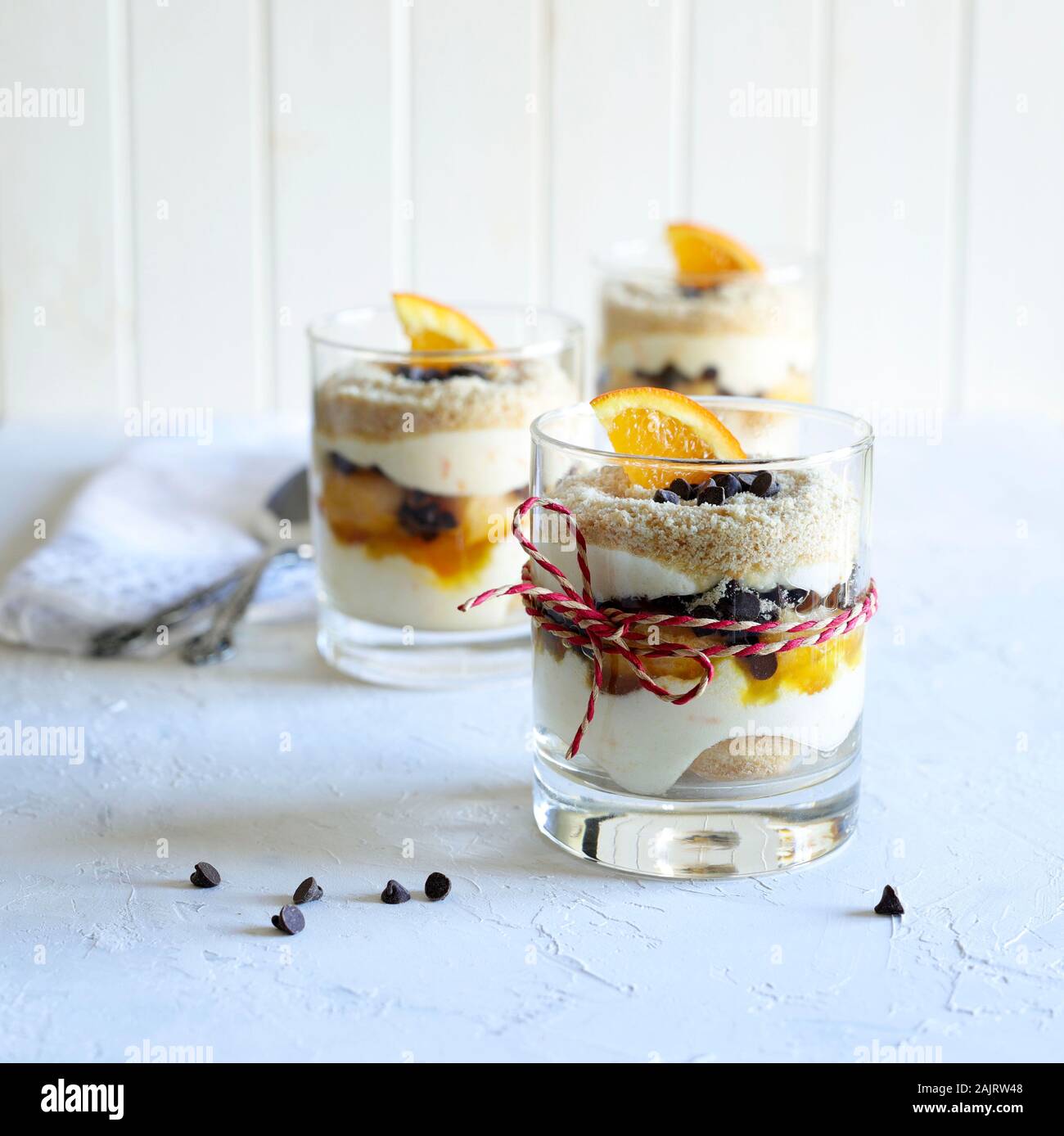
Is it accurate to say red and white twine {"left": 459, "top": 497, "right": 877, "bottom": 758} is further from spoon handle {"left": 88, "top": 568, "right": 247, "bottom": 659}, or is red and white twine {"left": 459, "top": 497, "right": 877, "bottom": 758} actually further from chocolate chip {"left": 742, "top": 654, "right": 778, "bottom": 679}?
spoon handle {"left": 88, "top": 568, "right": 247, "bottom": 659}

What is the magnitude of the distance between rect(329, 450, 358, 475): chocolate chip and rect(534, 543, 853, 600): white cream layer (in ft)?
1.26

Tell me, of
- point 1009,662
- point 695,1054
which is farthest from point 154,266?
point 695,1054

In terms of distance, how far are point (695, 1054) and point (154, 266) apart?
174cm

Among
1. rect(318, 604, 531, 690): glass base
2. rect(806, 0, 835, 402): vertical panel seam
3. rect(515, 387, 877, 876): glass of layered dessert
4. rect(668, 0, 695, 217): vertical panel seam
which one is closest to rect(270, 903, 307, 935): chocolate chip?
rect(515, 387, 877, 876): glass of layered dessert

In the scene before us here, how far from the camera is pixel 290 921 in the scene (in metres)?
0.84

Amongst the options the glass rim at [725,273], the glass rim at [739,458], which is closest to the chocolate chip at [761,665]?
the glass rim at [739,458]

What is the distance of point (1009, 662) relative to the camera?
1.25 m

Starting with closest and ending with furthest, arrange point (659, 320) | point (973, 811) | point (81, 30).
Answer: point (973, 811) → point (659, 320) → point (81, 30)

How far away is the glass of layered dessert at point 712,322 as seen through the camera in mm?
1475

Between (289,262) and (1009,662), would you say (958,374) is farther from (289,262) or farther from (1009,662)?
(1009,662)

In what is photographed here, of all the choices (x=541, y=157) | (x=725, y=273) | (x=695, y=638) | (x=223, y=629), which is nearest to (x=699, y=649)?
(x=695, y=638)

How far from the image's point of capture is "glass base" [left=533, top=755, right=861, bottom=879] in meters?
0.89

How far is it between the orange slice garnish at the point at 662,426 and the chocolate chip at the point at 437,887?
0.91ft

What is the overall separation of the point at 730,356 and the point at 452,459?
40cm
